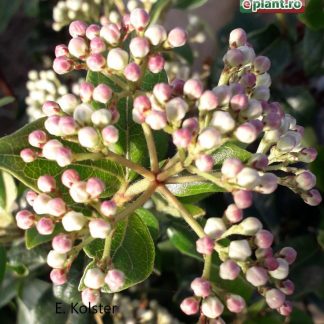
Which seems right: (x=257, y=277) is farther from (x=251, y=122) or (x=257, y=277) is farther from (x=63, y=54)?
(x=63, y=54)

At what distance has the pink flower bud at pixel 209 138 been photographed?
70 cm

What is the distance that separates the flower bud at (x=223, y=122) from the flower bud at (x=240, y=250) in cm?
14

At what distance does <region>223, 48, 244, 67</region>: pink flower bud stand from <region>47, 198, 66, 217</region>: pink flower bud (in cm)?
29

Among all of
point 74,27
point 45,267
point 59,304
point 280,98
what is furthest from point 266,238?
point 280,98

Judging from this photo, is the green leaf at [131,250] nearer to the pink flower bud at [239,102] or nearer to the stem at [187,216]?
the stem at [187,216]

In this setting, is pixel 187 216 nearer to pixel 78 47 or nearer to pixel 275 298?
pixel 275 298

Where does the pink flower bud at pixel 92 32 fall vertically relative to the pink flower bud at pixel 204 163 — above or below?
above

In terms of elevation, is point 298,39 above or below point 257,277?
below

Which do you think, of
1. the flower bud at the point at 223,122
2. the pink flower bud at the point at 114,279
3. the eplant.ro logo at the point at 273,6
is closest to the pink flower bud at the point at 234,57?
the flower bud at the point at 223,122

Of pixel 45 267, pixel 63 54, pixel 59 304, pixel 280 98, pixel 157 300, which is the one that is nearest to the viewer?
pixel 63 54

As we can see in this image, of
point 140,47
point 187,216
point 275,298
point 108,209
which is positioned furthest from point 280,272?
point 140,47

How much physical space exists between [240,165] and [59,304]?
613mm

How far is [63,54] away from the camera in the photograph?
83 centimetres

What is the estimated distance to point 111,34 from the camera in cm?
79
